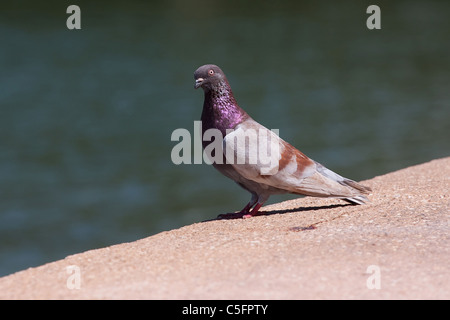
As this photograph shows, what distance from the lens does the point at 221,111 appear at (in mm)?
6703

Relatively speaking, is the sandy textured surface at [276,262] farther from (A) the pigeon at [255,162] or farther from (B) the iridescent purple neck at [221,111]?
(B) the iridescent purple neck at [221,111]

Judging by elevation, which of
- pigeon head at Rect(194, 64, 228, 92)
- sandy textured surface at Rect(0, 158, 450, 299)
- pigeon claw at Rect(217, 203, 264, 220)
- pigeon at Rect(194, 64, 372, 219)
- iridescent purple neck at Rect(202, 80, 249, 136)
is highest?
pigeon head at Rect(194, 64, 228, 92)

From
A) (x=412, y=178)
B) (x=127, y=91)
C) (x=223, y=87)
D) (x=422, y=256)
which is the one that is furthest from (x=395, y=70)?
(x=422, y=256)

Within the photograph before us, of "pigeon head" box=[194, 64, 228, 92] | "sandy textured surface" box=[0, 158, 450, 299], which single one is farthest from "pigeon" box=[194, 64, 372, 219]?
"sandy textured surface" box=[0, 158, 450, 299]

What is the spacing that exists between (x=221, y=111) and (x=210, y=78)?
0.33m

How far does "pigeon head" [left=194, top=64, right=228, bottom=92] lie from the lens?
265 inches

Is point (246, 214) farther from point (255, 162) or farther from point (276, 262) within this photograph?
point (276, 262)

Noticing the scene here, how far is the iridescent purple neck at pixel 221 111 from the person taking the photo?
6.68 metres

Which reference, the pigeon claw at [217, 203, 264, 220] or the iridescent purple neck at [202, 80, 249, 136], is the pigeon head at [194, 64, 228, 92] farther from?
the pigeon claw at [217, 203, 264, 220]

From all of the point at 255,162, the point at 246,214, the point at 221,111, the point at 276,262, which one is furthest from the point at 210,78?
the point at 276,262

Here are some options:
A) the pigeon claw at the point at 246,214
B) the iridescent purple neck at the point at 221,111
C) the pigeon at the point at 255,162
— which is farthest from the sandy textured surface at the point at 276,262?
the iridescent purple neck at the point at 221,111

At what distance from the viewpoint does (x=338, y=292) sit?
4289 mm

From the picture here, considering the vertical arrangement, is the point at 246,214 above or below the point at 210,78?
below

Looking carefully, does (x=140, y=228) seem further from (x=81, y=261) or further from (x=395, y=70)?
(x=395, y=70)
